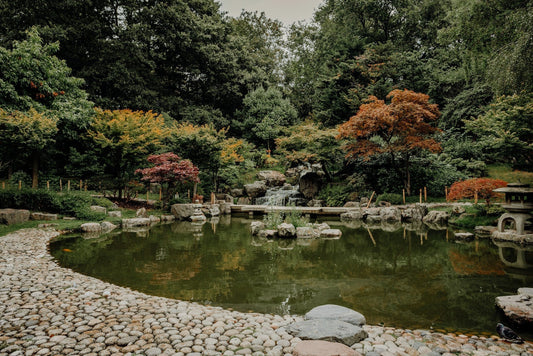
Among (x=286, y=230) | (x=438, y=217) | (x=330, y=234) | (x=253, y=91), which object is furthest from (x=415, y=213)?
(x=253, y=91)

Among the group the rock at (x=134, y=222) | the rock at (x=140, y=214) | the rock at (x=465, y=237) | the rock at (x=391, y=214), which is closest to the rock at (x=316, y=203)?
the rock at (x=391, y=214)

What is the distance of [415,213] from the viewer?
11.9 m

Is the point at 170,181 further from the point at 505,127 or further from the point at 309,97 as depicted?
the point at 309,97

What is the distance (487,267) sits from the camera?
5.52m

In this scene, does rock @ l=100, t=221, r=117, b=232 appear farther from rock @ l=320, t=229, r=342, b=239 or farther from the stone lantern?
the stone lantern

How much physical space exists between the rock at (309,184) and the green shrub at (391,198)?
3459 millimetres

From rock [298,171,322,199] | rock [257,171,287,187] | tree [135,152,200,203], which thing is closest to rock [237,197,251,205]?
rock [257,171,287,187]

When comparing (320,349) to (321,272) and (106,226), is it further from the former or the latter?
(106,226)

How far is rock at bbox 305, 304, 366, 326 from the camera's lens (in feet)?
9.98

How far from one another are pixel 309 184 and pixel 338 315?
12991 mm

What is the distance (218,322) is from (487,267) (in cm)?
540

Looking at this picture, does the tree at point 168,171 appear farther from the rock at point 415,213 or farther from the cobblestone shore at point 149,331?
the rock at point 415,213

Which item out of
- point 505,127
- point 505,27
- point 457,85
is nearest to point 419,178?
point 505,127

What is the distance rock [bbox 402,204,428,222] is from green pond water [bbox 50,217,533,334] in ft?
11.2
